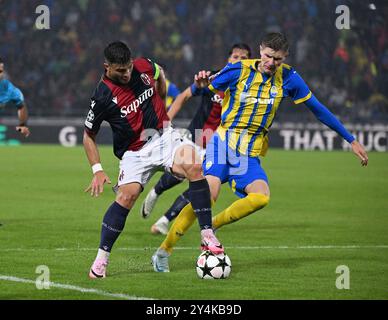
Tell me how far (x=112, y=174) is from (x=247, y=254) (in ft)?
30.7

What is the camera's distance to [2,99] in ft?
41.0

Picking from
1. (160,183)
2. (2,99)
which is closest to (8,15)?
(2,99)

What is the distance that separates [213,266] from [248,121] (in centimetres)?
175

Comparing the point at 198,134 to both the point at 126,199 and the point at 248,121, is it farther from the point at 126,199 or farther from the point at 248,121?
the point at 126,199

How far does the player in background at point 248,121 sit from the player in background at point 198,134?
34.3 inches

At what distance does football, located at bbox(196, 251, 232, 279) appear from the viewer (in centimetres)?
763

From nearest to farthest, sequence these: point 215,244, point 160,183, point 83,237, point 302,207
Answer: point 215,244
point 83,237
point 160,183
point 302,207

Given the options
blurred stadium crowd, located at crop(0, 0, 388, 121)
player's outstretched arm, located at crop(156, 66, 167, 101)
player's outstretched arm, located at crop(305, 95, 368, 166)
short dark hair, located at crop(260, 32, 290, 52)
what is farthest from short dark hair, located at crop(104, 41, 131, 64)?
blurred stadium crowd, located at crop(0, 0, 388, 121)

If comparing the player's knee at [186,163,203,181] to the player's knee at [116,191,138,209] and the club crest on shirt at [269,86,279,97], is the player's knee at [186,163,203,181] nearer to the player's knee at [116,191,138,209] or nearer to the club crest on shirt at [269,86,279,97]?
the player's knee at [116,191,138,209]

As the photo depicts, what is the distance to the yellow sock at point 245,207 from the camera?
27.6ft

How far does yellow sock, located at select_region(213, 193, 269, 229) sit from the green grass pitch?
1.37 ft

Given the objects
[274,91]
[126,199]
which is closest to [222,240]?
[274,91]

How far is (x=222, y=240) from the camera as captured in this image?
10.3 meters

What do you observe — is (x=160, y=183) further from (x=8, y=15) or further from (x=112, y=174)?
(x=8, y=15)
